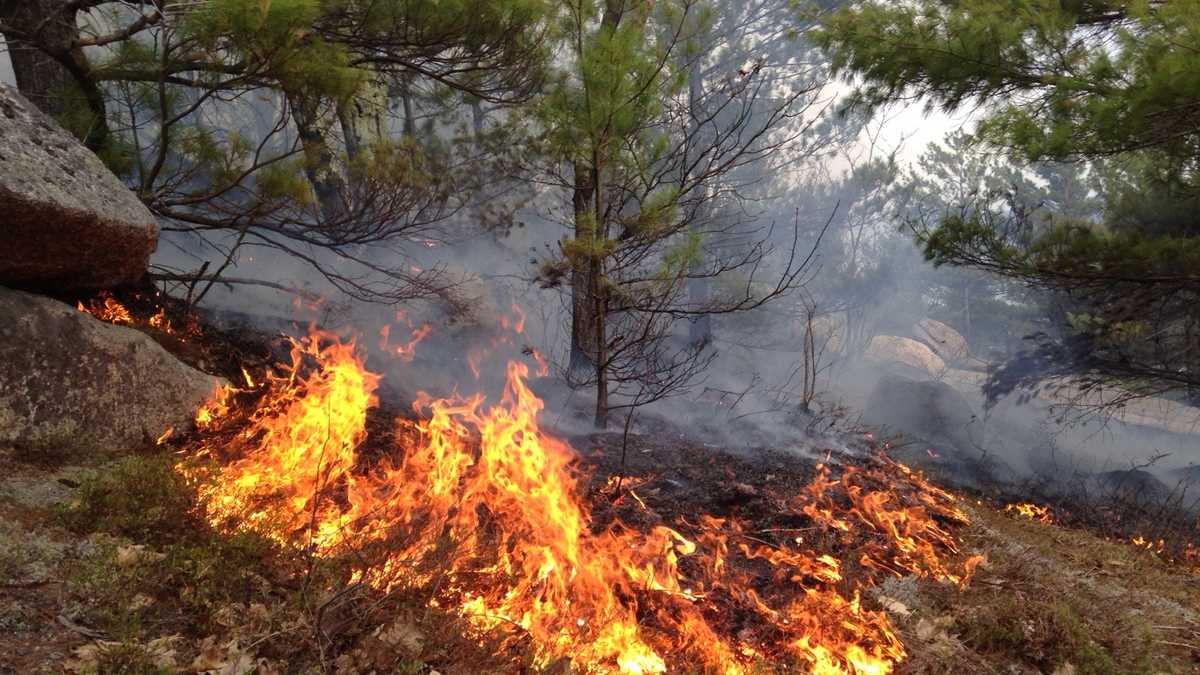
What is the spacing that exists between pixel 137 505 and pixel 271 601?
1.11 metres

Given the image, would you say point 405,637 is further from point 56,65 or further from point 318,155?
point 56,65

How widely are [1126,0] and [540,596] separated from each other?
7171 millimetres

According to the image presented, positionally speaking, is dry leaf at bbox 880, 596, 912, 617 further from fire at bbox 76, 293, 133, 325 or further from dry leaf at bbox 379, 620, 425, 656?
fire at bbox 76, 293, 133, 325

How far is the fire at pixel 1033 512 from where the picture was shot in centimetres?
759

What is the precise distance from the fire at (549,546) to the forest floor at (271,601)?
0.72ft

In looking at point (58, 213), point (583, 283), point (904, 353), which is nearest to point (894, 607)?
point (583, 283)

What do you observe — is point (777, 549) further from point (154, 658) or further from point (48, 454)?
point (48, 454)

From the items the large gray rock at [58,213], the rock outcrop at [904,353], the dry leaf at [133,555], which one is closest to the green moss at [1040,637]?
the dry leaf at [133,555]

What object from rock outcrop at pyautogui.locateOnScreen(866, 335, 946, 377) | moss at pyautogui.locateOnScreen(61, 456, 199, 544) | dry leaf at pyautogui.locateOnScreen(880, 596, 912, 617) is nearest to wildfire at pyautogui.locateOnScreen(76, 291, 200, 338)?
moss at pyautogui.locateOnScreen(61, 456, 199, 544)

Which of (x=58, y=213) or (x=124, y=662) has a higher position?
(x=58, y=213)

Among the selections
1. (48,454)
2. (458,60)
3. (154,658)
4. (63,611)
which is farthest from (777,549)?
(458,60)

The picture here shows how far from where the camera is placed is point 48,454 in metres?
3.88

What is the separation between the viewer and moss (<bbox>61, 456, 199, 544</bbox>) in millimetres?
3191

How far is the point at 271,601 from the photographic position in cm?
290
